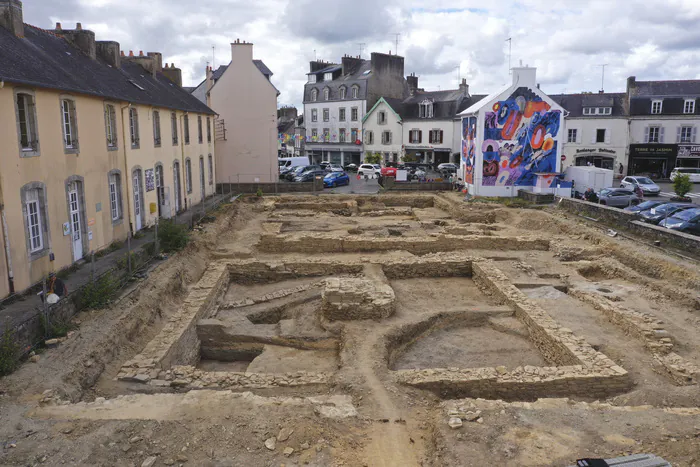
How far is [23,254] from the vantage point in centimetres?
1296

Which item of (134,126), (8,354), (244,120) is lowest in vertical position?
(8,354)

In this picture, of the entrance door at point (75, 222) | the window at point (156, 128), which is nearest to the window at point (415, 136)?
the window at point (156, 128)

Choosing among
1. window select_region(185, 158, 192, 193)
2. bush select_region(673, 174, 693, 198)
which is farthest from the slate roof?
bush select_region(673, 174, 693, 198)

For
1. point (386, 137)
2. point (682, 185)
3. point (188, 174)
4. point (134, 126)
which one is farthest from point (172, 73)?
point (682, 185)

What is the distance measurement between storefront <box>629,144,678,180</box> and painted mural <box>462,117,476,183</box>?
19.7m

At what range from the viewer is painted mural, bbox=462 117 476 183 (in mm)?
33469

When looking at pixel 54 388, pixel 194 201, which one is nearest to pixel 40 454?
pixel 54 388

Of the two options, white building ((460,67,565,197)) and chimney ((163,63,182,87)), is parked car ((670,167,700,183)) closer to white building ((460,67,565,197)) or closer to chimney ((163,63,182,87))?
white building ((460,67,565,197))

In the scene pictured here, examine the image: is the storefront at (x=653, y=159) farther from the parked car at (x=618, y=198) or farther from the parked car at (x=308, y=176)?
the parked car at (x=308, y=176)

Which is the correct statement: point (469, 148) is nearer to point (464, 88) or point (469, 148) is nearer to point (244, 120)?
point (244, 120)

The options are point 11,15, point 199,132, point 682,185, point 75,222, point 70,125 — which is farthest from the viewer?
point 199,132

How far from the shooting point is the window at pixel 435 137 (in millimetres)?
53094

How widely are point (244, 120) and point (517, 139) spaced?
63.0 feet

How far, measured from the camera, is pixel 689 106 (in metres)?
44.6
